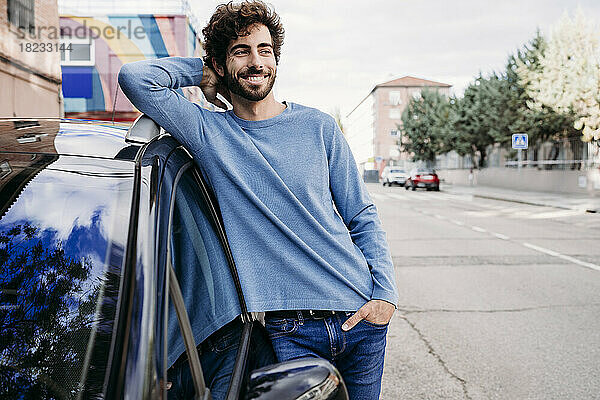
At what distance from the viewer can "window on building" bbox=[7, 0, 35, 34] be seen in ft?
30.3

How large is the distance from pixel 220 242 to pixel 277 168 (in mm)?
292

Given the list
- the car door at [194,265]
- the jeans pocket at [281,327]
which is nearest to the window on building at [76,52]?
the car door at [194,265]

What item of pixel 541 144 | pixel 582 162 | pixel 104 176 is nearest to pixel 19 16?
pixel 104 176

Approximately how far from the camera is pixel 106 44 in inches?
722

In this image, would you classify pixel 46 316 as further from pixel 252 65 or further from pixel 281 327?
pixel 252 65

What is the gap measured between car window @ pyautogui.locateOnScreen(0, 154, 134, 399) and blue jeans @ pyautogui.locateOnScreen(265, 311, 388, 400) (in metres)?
0.73

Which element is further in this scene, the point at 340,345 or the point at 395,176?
the point at 395,176

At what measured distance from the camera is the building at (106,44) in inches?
695

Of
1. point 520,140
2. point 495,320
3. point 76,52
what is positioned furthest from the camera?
point 520,140

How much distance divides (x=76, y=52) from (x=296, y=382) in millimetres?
18575

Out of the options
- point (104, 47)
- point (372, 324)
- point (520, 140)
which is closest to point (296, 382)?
point (372, 324)

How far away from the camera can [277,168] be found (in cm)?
199

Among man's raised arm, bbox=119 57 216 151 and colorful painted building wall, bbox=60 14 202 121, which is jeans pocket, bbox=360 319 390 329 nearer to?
man's raised arm, bbox=119 57 216 151

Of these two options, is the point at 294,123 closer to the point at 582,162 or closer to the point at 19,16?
the point at 19,16
